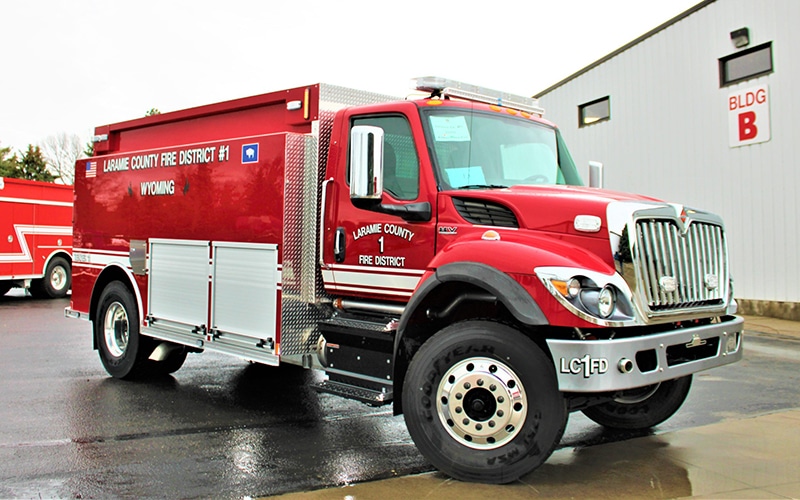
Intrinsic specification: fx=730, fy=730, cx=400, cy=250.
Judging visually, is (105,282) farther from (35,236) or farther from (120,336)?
(35,236)

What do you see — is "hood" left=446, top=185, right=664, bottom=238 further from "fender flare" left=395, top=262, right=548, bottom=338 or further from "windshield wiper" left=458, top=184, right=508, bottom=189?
"fender flare" left=395, top=262, right=548, bottom=338

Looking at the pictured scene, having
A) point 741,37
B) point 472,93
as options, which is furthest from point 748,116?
point 472,93

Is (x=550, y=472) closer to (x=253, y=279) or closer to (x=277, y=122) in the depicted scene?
(x=253, y=279)

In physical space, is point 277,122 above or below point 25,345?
above

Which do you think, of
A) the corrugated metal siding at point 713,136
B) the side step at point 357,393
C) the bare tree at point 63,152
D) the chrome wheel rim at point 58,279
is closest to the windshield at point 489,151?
the side step at point 357,393

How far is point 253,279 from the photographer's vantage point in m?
6.30

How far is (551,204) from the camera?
4785mm

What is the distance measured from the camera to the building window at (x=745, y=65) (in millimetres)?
15538

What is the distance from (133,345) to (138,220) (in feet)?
4.42

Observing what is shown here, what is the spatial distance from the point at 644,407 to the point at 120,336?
5.65m

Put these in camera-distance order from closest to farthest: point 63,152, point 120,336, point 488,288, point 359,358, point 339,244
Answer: point 488,288 < point 359,358 < point 339,244 < point 120,336 < point 63,152

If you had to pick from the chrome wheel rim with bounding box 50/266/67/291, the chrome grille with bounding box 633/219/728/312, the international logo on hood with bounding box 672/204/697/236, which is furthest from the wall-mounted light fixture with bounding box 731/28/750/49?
the chrome wheel rim with bounding box 50/266/67/291

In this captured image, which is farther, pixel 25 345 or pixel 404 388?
pixel 25 345

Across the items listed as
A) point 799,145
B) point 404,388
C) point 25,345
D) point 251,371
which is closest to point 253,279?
point 404,388
